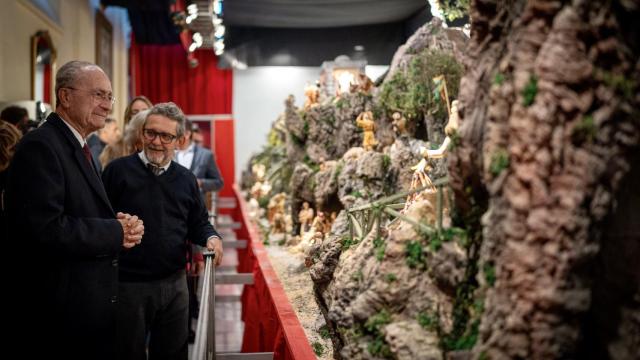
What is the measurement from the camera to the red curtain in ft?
57.0

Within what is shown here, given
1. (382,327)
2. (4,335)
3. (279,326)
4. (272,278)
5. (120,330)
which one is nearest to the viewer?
(382,327)

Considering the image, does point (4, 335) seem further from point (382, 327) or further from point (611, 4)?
point (611, 4)

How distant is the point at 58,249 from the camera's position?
2.78 metres

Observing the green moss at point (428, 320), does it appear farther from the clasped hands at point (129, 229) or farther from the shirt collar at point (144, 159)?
the shirt collar at point (144, 159)

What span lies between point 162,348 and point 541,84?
265 centimetres

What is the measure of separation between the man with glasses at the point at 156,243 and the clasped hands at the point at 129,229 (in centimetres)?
69

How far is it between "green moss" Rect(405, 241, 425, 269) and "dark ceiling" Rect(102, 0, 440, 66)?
10.7 ft

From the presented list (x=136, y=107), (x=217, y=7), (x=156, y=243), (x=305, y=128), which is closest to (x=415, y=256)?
(x=156, y=243)

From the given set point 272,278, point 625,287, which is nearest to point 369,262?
point 625,287

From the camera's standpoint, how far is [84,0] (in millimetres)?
11523

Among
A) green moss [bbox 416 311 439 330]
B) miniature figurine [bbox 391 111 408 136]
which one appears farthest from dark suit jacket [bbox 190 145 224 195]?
green moss [bbox 416 311 439 330]

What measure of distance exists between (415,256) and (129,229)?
4.20ft

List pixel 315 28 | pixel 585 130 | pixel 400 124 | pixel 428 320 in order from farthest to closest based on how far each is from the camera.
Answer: pixel 315 28 → pixel 400 124 → pixel 428 320 → pixel 585 130

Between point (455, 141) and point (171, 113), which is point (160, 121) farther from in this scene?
point (455, 141)
